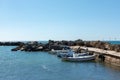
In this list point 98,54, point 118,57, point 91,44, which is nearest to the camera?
point 118,57

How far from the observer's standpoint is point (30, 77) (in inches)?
1471

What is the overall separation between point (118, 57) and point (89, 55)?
1320cm

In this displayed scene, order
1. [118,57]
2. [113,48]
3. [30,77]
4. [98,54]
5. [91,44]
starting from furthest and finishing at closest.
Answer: [91,44] < [113,48] < [98,54] < [118,57] < [30,77]

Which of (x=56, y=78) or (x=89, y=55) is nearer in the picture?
(x=56, y=78)

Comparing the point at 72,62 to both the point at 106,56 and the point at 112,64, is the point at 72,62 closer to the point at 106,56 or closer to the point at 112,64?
the point at 106,56

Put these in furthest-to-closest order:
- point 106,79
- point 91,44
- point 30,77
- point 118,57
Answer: point 91,44
point 118,57
point 30,77
point 106,79

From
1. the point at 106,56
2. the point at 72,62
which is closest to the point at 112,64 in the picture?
the point at 106,56

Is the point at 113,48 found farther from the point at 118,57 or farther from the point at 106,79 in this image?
the point at 106,79

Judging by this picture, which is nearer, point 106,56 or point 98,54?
point 106,56

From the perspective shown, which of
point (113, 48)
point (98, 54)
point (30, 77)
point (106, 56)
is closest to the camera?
point (30, 77)

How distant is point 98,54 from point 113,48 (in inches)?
252

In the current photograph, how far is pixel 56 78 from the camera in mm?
36000

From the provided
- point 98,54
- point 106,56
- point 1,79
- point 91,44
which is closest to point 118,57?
point 106,56

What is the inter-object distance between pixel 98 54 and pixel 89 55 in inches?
96.6
